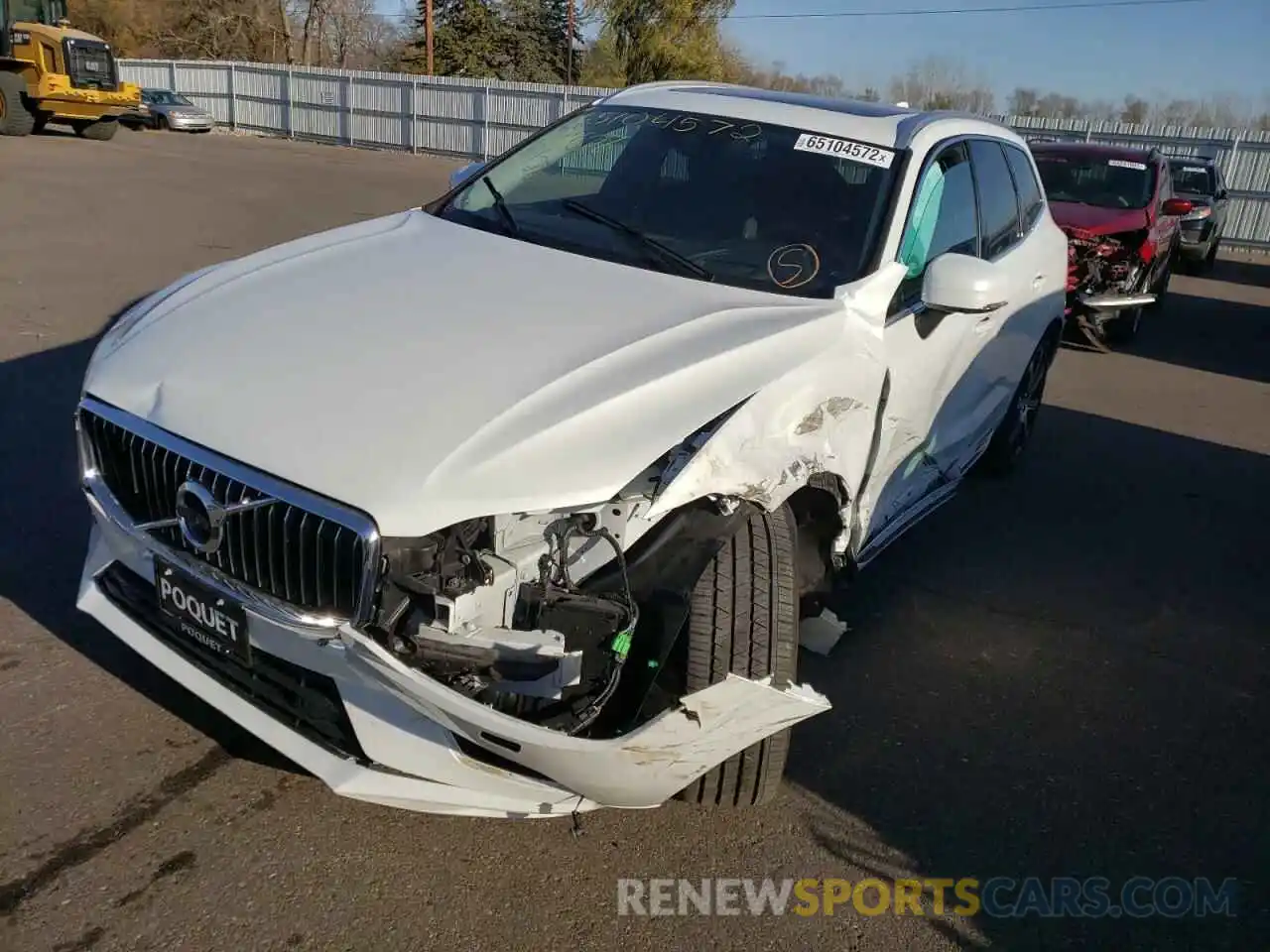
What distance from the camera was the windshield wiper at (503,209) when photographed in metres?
3.87

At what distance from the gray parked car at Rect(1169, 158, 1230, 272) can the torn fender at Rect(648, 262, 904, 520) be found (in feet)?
46.0

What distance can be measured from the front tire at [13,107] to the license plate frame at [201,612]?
24.7 m

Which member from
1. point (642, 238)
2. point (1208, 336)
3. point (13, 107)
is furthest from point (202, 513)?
point (13, 107)

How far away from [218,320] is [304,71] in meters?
33.9

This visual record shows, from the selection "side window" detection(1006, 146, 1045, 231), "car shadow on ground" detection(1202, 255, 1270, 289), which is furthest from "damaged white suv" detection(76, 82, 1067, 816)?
"car shadow on ground" detection(1202, 255, 1270, 289)

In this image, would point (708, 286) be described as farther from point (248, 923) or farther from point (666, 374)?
point (248, 923)

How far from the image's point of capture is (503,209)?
4043mm

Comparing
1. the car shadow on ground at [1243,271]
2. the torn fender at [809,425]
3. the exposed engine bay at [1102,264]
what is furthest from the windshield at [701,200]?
the car shadow on ground at [1243,271]

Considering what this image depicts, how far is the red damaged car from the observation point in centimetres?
966

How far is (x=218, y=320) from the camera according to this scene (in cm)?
302

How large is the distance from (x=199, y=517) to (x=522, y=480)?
80 cm

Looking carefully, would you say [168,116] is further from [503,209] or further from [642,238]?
[642,238]

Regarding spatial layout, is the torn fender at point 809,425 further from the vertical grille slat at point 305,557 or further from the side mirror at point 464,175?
the side mirror at point 464,175

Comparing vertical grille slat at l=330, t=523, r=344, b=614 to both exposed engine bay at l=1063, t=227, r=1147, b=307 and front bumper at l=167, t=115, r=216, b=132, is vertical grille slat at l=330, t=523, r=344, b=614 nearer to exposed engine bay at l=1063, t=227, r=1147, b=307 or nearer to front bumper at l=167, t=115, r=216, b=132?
exposed engine bay at l=1063, t=227, r=1147, b=307
